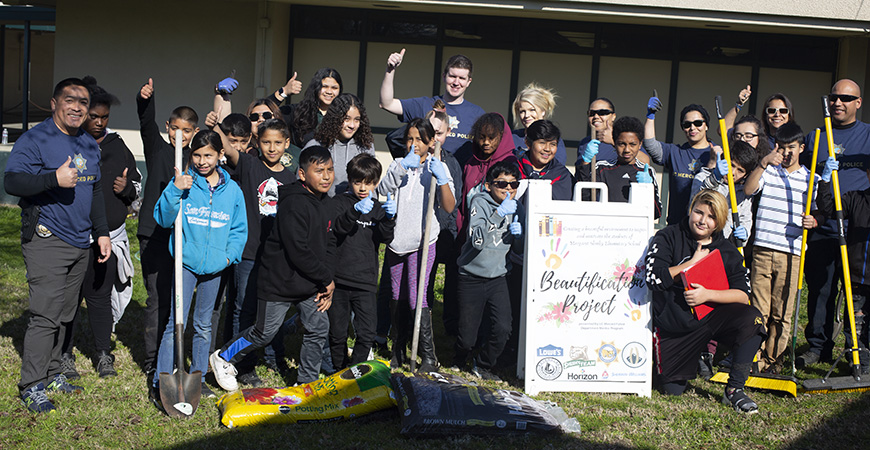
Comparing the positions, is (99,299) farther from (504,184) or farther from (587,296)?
(587,296)

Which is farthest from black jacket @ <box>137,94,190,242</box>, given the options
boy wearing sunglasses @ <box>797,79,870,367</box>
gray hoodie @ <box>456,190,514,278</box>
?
boy wearing sunglasses @ <box>797,79,870,367</box>

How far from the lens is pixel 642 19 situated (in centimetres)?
1045

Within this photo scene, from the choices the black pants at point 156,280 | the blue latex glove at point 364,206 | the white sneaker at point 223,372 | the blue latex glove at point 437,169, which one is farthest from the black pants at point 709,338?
the black pants at point 156,280

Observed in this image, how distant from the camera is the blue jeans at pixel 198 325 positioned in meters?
4.95

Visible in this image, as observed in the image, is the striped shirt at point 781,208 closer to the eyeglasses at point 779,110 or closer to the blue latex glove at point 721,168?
the blue latex glove at point 721,168

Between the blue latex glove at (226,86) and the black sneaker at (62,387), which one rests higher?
the blue latex glove at (226,86)

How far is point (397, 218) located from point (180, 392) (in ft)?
6.14

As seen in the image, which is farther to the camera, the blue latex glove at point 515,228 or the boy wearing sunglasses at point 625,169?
the boy wearing sunglasses at point 625,169

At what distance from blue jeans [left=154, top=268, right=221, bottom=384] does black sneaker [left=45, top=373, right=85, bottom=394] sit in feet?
1.82

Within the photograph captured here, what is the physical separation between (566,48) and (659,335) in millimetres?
6925

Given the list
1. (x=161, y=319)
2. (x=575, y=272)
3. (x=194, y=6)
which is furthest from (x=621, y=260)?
(x=194, y=6)

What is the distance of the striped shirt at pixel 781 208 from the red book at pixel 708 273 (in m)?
0.86

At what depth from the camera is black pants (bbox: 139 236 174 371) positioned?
16.8ft

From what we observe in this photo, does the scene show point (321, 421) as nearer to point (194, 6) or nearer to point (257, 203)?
point (257, 203)
